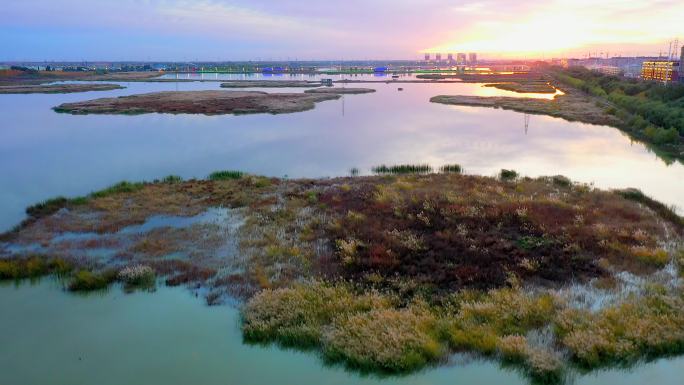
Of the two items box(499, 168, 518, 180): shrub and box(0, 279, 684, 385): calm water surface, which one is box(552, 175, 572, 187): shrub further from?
box(0, 279, 684, 385): calm water surface

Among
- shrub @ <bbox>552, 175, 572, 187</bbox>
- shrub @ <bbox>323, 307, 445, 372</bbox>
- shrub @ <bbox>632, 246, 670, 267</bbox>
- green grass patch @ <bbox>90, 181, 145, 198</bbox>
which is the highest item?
shrub @ <bbox>552, 175, 572, 187</bbox>

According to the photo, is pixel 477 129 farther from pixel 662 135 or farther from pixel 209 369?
pixel 209 369

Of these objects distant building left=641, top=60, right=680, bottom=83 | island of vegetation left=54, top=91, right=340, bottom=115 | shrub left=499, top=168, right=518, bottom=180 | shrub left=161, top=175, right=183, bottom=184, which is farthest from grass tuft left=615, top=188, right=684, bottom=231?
distant building left=641, top=60, right=680, bottom=83

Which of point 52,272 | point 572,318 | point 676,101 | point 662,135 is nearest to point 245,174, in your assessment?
point 52,272

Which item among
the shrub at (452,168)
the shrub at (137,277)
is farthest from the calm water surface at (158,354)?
the shrub at (452,168)

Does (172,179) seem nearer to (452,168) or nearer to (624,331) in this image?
A: (452,168)

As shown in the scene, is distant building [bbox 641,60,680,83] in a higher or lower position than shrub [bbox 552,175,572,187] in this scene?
higher

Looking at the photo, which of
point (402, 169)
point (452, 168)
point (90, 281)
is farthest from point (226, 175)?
point (90, 281)

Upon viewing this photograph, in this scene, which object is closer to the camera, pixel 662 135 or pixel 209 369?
pixel 209 369
